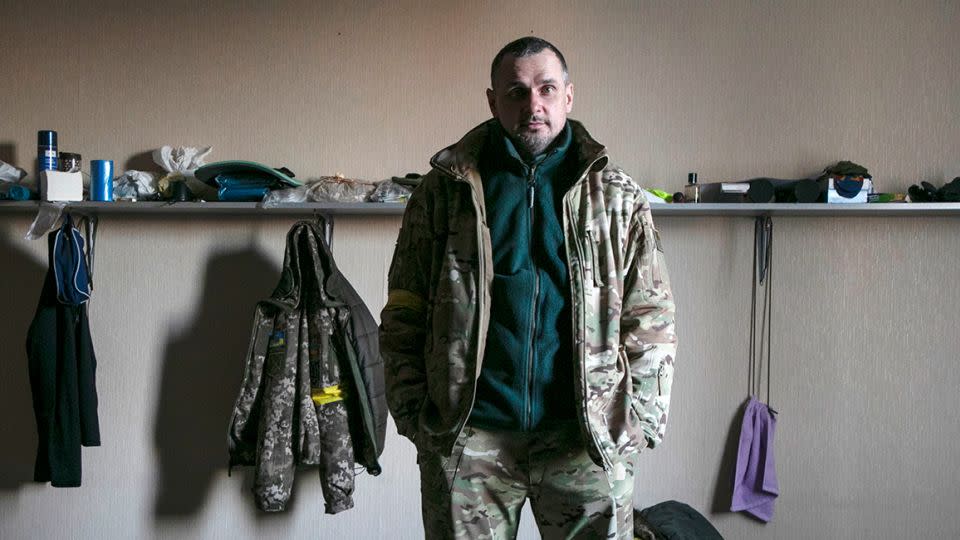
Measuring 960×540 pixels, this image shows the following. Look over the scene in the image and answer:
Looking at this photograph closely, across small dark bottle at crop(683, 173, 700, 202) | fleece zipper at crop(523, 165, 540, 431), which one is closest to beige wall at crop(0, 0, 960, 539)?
small dark bottle at crop(683, 173, 700, 202)

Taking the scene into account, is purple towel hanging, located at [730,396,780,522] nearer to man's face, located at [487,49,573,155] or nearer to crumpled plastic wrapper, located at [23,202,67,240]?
man's face, located at [487,49,573,155]

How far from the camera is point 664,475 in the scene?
121 inches

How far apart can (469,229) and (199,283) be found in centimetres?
175

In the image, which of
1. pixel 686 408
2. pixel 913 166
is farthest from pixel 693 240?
pixel 913 166

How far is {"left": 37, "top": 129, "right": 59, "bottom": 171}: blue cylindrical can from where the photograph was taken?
9.68 feet

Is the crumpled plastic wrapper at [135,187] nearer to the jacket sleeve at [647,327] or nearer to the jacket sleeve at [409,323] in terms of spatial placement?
the jacket sleeve at [409,323]

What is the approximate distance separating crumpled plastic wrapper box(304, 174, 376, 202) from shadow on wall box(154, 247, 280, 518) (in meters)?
0.41

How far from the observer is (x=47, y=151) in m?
2.95

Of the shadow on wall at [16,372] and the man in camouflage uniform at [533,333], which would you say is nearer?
the man in camouflage uniform at [533,333]

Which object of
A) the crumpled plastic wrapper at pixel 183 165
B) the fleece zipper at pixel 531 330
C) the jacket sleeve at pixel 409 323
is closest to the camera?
the fleece zipper at pixel 531 330

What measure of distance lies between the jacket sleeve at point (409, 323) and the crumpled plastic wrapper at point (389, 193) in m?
1.05

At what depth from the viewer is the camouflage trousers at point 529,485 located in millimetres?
1700

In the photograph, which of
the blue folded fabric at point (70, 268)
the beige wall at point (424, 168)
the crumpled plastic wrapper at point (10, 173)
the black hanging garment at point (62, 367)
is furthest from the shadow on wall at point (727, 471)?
the crumpled plastic wrapper at point (10, 173)

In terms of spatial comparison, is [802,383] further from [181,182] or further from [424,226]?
[181,182]
